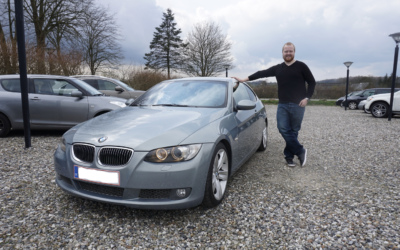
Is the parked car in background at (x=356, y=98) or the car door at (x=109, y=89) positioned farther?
the parked car in background at (x=356, y=98)

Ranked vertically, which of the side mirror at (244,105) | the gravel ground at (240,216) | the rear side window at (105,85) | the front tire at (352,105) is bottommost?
the gravel ground at (240,216)

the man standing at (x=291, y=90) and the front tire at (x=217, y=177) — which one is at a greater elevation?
the man standing at (x=291, y=90)

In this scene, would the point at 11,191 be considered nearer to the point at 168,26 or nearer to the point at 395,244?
the point at 395,244

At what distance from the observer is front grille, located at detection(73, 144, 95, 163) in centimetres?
243

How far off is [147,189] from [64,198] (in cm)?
134

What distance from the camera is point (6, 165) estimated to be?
427 centimetres

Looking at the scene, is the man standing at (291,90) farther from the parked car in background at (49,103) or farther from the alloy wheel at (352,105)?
the alloy wheel at (352,105)

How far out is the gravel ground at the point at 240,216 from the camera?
7.43 feet

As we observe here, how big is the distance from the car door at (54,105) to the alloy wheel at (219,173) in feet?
14.8


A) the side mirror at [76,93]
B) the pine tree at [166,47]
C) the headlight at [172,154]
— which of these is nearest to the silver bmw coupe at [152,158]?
the headlight at [172,154]

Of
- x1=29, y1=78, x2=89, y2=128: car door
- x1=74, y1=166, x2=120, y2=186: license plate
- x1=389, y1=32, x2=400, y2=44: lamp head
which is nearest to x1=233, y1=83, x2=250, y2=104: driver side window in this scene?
x1=74, y1=166, x2=120, y2=186: license plate

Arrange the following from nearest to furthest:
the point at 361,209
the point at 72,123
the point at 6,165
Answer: the point at 361,209
the point at 6,165
the point at 72,123

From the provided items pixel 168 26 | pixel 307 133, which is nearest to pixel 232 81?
pixel 307 133

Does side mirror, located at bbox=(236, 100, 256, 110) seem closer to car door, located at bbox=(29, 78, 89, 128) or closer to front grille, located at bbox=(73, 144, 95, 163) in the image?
front grille, located at bbox=(73, 144, 95, 163)
